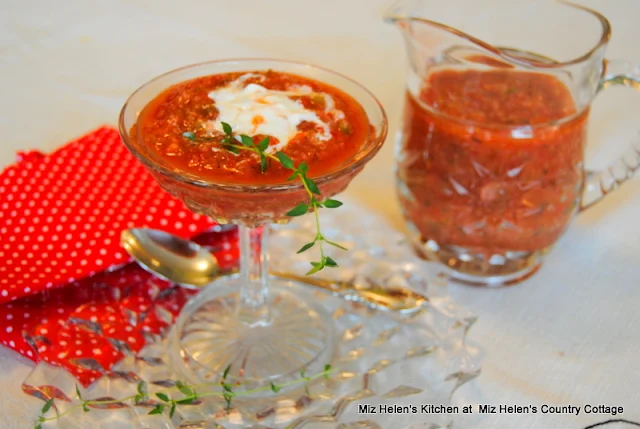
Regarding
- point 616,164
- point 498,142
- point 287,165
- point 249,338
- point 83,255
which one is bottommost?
point 249,338

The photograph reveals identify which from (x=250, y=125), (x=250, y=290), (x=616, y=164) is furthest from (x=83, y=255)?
(x=616, y=164)

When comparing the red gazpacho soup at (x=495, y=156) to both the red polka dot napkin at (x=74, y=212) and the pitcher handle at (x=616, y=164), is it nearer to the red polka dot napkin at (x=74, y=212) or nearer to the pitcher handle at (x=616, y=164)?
the pitcher handle at (x=616, y=164)

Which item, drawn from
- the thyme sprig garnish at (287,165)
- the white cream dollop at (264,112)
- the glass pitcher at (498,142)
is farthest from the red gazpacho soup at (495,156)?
the thyme sprig garnish at (287,165)

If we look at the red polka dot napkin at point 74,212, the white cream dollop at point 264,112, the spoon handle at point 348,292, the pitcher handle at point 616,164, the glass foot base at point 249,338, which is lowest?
the glass foot base at point 249,338

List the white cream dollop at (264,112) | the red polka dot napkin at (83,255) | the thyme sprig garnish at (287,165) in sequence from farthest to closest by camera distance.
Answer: the red polka dot napkin at (83,255), the white cream dollop at (264,112), the thyme sprig garnish at (287,165)

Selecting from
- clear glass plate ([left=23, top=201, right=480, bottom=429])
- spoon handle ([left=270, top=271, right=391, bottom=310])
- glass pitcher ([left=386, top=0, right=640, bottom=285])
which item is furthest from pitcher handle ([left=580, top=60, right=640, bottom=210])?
spoon handle ([left=270, top=271, right=391, bottom=310])

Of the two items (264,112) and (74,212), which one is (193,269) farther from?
(264,112)
